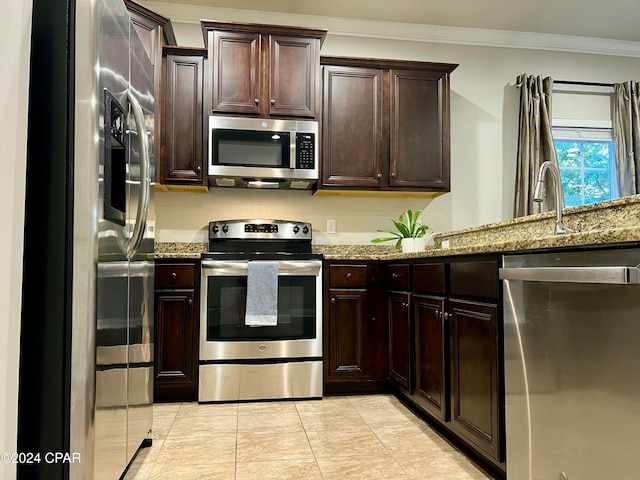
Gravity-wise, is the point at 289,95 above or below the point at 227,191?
above

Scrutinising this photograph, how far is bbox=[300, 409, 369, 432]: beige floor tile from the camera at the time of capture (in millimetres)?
2428

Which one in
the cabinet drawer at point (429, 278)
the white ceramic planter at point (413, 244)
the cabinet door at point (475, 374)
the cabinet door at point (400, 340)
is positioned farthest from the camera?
the white ceramic planter at point (413, 244)

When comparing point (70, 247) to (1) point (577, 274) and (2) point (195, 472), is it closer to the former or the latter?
(2) point (195, 472)

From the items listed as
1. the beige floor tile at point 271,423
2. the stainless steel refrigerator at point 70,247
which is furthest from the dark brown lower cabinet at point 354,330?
the stainless steel refrigerator at point 70,247

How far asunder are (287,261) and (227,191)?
2.98ft

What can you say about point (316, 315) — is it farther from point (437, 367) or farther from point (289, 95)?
point (289, 95)

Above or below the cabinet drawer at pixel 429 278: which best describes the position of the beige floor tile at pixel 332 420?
below

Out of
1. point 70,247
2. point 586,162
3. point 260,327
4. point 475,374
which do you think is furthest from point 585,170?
point 70,247

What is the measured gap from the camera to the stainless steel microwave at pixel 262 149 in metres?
3.20

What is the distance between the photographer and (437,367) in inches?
88.7

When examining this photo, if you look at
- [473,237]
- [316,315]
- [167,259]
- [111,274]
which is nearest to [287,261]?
[316,315]

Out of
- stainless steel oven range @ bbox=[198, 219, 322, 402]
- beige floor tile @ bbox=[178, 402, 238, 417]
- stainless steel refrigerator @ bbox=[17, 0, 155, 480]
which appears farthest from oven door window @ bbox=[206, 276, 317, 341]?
stainless steel refrigerator @ bbox=[17, 0, 155, 480]

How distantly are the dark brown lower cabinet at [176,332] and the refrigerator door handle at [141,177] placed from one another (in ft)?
4.00

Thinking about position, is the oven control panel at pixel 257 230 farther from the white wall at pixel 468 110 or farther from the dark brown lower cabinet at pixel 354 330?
the dark brown lower cabinet at pixel 354 330
